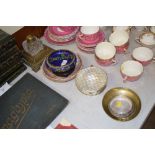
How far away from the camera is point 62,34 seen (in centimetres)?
118

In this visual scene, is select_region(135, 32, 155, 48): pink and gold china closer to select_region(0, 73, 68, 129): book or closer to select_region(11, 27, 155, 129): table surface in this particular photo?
select_region(11, 27, 155, 129): table surface

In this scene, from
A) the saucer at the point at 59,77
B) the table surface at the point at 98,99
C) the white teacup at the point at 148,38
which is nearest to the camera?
the table surface at the point at 98,99

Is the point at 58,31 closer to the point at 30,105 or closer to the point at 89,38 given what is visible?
the point at 89,38

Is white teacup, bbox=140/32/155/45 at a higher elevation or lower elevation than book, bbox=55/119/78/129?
higher

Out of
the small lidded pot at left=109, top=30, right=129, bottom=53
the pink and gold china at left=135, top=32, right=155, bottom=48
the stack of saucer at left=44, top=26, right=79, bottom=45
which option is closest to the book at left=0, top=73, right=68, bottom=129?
the stack of saucer at left=44, top=26, right=79, bottom=45

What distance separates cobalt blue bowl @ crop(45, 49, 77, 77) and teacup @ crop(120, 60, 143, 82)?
210 millimetres

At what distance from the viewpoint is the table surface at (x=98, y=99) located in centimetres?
92

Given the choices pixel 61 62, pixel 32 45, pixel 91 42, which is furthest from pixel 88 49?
pixel 32 45

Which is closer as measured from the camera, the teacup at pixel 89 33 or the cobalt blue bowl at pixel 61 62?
the cobalt blue bowl at pixel 61 62

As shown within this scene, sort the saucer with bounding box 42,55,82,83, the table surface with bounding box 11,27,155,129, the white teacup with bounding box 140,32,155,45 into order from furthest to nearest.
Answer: the white teacup with bounding box 140,32,155,45, the saucer with bounding box 42,55,82,83, the table surface with bounding box 11,27,155,129

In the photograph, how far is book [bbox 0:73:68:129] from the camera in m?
0.94

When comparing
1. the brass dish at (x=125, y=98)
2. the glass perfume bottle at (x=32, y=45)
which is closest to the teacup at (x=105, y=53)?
the brass dish at (x=125, y=98)

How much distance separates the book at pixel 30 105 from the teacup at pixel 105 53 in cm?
24

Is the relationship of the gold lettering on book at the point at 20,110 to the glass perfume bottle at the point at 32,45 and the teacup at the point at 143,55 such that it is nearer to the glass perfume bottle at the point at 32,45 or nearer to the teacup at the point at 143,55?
the glass perfume bottle at the point at 32,45
